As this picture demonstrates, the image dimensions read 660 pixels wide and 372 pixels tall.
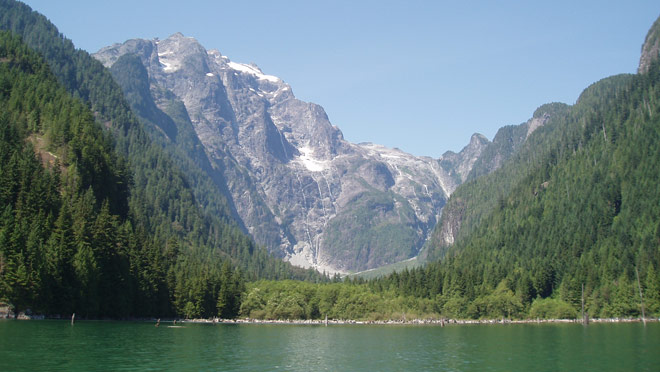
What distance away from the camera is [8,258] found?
128m

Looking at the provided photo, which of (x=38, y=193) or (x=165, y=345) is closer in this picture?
(x=165, y=345)

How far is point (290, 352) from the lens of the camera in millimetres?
106500

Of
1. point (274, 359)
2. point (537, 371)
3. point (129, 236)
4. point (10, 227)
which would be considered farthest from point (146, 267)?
point (537, 371)

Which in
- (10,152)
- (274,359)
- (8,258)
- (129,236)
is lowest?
(274,359)

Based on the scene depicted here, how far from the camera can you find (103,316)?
160500 mm

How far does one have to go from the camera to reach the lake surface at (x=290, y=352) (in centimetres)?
8012

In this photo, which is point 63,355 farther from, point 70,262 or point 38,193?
point 38,193

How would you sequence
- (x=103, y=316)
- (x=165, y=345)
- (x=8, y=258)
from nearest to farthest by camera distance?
(x=165, y=345) → (x=8, y=258) → (x=103, y=316)

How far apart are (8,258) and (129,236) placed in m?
59.2

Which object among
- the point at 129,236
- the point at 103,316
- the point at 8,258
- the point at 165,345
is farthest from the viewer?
the point at 129,236

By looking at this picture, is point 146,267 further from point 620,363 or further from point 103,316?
point 620,363

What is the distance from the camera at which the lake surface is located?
80.1 meters

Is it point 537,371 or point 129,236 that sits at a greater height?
point 129,236

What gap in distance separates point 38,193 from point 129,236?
40.0m
